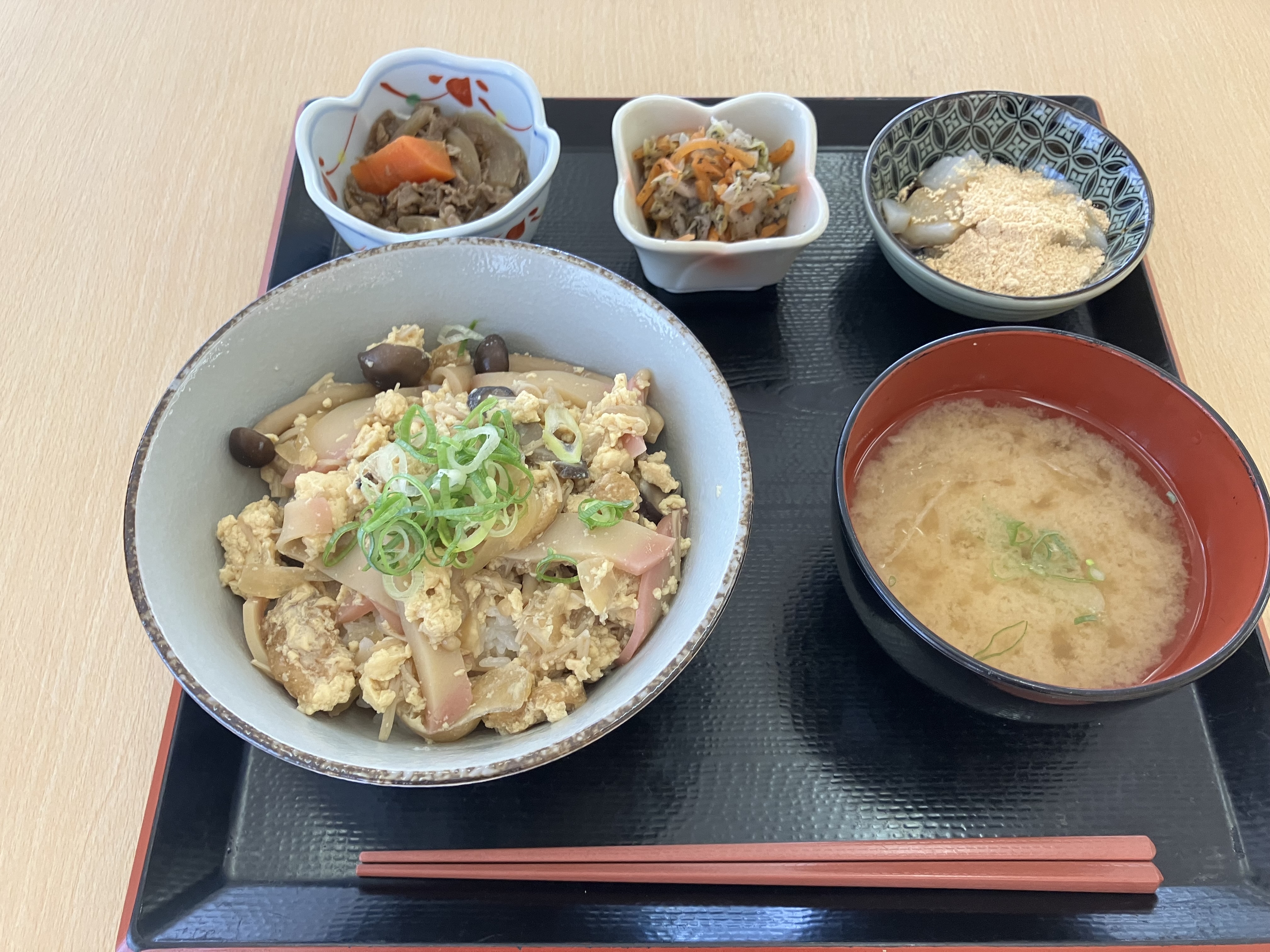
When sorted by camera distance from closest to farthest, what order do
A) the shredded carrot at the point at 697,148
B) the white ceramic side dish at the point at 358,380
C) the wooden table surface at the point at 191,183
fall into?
1. the white ceramic side dish at the point at 358,380
2. the wooden table surface at the point at 191,183
3. the shredded carrot at the point at 697,148

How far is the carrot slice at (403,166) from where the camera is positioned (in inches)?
66.9

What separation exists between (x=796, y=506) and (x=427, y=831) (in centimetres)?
87

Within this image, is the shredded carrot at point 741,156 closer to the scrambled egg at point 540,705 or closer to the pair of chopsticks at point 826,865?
the scrambled egg at point 540,705

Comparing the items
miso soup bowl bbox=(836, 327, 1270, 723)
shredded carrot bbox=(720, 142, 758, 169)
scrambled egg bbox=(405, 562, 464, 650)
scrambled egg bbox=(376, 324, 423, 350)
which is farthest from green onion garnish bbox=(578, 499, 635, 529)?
shredded carrot bbox=(720, 142, 758, 169)


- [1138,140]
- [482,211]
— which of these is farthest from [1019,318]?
[482,211]

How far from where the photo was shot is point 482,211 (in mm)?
1732

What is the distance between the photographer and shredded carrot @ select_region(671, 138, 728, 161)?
1661 mm

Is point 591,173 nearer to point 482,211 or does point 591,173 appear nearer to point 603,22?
point 482,211

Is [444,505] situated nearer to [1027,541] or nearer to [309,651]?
[309,651]

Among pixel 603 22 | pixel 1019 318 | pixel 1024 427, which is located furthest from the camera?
pixel 603 22

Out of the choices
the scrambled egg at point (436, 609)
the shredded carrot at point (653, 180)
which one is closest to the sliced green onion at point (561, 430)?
the scrambled egg at point (436, 609)

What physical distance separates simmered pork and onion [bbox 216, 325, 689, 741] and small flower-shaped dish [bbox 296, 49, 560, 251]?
42 centimetres

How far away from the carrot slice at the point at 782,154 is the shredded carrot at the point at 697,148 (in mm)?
118

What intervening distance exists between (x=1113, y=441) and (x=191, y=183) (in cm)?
229
